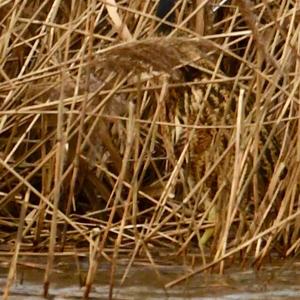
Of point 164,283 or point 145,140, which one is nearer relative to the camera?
point 164,283

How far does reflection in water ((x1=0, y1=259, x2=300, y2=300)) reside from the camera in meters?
3.49

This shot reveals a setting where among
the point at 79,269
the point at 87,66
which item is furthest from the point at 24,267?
the point at 87,66

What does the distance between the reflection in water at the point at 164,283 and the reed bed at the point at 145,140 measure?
0.06 meters

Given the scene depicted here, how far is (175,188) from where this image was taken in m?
4.47

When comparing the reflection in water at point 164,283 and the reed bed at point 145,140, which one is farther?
the reed bed at point 145,140

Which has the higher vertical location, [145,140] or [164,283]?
[145,140]

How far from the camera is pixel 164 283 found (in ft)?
12.0

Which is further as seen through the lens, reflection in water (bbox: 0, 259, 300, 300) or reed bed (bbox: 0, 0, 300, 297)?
reed bed (bbox: 0, 0, 300, 297)

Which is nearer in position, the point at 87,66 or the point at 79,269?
the point at 87,66

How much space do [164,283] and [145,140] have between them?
1.75ft

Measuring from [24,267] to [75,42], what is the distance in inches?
40.0

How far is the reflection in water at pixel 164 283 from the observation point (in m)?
3.49

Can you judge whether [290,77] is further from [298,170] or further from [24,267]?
[24,267]

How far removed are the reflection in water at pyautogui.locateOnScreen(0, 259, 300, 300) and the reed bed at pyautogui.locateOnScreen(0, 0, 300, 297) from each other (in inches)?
2.3
